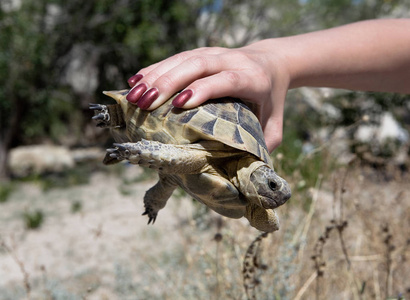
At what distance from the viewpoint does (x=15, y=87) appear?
8094 millimetres

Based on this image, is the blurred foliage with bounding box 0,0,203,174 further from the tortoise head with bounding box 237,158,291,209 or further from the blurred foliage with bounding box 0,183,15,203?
the tortoise head with bounding box 237,158,291,209

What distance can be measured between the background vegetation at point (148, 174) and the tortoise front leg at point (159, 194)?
0.32 metres

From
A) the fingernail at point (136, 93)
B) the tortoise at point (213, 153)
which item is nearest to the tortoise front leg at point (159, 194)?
the tortoise at point (213, 153)

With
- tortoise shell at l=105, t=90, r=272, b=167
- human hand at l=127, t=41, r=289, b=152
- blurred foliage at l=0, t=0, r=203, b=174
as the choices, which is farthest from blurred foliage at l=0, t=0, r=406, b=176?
tortoise shell at l=105, t=90, r=272, b=167

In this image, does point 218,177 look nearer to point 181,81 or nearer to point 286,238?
point 181,81

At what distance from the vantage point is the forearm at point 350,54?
159 centimetres

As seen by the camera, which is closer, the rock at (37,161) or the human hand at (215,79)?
the human hand at (215,79)

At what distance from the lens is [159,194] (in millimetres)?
1462

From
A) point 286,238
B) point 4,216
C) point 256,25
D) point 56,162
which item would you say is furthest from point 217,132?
point 256,25

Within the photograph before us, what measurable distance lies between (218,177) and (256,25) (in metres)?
12.1

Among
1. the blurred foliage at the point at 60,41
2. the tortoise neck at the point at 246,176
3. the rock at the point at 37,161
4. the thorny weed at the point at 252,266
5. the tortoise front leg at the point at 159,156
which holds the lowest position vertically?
the rock at the point at 37,161

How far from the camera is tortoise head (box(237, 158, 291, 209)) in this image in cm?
116

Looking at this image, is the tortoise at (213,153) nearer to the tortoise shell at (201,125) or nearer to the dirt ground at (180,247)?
the tortoise shell at (201,125)

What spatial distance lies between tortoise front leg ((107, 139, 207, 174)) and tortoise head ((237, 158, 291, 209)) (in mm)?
160
